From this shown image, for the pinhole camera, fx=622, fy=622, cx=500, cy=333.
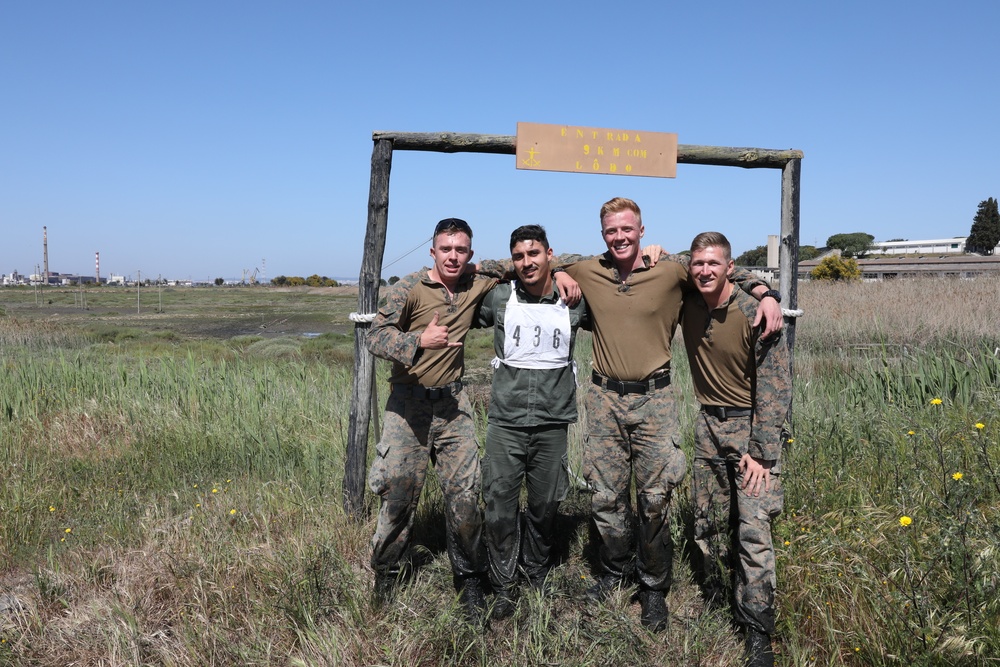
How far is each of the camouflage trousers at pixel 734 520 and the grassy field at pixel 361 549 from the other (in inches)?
7.9

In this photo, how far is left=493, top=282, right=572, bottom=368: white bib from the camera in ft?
11.0

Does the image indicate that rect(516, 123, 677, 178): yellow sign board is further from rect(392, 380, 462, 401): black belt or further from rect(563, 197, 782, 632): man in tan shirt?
rect(392, 380, 462, 401): black belt

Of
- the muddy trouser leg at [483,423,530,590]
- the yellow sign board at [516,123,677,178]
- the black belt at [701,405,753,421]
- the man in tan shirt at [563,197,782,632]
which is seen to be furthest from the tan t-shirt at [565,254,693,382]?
the yellow sign board at [516,123,677,178]

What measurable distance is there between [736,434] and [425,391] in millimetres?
1620

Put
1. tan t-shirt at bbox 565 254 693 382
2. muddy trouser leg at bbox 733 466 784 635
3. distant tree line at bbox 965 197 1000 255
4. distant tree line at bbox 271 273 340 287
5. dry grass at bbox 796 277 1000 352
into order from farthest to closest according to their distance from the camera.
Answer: distant tree line at bbox 271 273 340 287 → distant tree line at bbox 965 197 1000 255 → dry grass at bbox 796 277 1000 352 → tan t-shirt at bbox 565 254 693 382 → muddy trouser leg at bbox 733 466 784 635

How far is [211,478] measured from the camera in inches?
194

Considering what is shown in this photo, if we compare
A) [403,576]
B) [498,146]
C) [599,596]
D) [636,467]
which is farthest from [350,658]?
[498,146]

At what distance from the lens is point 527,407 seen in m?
3.30

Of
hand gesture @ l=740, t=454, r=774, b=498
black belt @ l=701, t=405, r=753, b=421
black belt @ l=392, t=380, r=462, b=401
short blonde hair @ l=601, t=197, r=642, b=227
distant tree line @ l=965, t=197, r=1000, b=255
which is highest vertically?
distant tree line @ l=965, t=197, r=1000, b=255

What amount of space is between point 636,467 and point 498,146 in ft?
7.34

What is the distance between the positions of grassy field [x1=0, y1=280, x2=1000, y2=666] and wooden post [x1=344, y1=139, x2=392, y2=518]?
24cm

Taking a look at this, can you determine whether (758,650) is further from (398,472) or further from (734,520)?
(398,472)

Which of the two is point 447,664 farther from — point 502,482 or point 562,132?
point 562,132

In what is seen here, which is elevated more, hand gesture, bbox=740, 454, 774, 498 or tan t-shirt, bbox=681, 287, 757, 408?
tan t-shirt, bbox=681, 287, 757, 408
